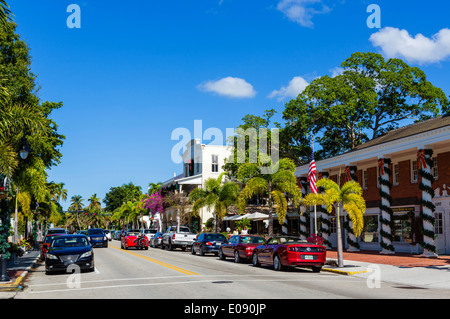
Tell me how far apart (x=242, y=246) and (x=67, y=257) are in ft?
29.9

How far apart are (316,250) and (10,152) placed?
1243 centimetres

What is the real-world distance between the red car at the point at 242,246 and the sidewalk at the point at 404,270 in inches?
157

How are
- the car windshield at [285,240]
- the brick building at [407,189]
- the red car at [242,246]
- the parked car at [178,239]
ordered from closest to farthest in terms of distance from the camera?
the car windshield at [285,240] < the red car at [242,246] < the brick building at [407,189] < the parked car at [178,239]

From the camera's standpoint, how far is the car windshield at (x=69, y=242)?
20.8 metres

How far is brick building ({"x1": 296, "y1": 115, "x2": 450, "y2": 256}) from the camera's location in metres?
25.8

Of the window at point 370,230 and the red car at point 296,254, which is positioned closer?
the red car at point 296,254

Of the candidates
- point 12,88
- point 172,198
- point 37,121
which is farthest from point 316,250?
point 172,198

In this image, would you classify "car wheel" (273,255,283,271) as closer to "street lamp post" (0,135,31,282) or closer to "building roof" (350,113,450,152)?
"street lamp post" (0,135,31,282)

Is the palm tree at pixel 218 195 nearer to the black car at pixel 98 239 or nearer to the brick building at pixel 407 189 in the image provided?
the black car at pixel 98 239

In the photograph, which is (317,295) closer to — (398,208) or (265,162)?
(398,208)

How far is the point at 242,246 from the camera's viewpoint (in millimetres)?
25031

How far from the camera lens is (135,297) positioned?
12.2m

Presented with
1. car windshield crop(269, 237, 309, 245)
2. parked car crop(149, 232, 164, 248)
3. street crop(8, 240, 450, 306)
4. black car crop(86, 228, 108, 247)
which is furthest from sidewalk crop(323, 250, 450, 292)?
black car crop(86, 228, 108, 247)

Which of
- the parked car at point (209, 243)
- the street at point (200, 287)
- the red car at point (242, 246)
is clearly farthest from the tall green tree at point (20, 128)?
the parked car at point (209, 243)
